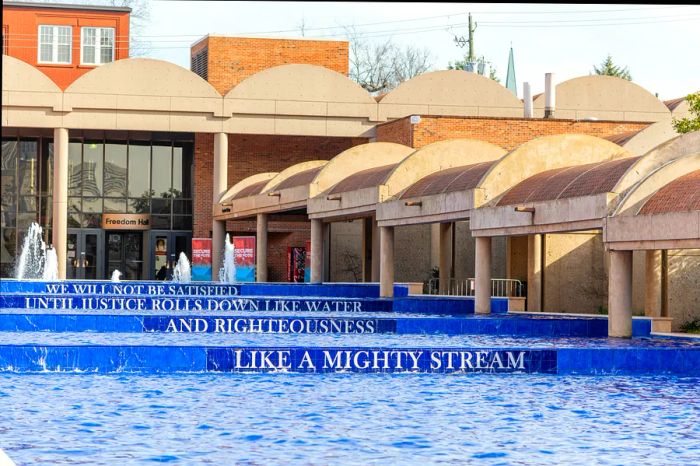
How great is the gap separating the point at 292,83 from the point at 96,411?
107ft

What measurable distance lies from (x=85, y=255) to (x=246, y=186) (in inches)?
313

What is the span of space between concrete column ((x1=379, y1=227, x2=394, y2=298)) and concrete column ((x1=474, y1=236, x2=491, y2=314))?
16.2ft

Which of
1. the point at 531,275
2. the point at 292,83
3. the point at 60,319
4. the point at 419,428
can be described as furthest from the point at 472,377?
the point at 292,83

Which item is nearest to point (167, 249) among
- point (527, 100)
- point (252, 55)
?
point (252, 55)

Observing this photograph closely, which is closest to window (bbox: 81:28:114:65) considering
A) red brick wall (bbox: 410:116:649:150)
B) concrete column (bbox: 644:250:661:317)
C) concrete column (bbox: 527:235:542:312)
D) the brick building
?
the brick building

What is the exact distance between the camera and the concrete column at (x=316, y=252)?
33.1 metres

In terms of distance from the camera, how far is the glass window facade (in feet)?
147

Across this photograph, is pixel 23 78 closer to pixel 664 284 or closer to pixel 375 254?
pixel 375 254

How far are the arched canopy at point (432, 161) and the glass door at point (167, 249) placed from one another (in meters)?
18.2

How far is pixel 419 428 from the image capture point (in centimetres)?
984

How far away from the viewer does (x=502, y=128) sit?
39.4 m

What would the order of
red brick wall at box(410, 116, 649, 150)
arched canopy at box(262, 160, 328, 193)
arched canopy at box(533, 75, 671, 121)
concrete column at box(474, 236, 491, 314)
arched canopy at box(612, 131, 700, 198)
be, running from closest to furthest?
arched canopy at box(612, 131, 700, 198)
concrete column at box(474, 236, 491, 314)
arched canopy at box(262, 160, 328, 193)
red brick wall at box(410, 116, 649, 150)
arched canopy at box(533, 75, 671, 121)

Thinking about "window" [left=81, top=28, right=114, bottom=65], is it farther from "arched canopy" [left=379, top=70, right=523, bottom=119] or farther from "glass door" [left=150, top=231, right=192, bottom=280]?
"arched canopy" [left=379, top=70, right=523, bottom=119]

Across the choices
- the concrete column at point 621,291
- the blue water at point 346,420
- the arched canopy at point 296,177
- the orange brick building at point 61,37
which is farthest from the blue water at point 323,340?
the orange brick building at point 61,37
